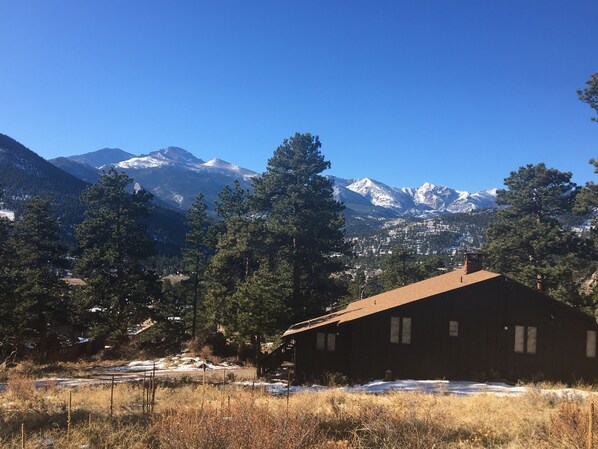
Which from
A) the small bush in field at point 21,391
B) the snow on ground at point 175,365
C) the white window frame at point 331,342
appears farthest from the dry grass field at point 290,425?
the snow on ground at point 175,365

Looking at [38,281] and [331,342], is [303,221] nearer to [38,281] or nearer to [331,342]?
[331,342]

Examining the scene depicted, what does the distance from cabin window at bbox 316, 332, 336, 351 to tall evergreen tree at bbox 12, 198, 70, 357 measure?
21235 millimetres

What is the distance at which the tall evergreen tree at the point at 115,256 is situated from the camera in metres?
37.7

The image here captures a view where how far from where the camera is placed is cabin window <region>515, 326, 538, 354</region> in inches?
870

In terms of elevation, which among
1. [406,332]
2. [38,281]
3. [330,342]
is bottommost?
[330,342]

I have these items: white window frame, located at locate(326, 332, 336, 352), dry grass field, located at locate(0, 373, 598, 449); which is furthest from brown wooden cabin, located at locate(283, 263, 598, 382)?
dry grass field, located at locate(0, 373, 598, 449)

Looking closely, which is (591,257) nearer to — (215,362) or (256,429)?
Answer: (215,362)

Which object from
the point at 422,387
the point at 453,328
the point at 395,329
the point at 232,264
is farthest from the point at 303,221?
the point at 422,387

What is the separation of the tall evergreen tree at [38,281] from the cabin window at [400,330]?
25034 millimetres

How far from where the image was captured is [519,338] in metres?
22.2

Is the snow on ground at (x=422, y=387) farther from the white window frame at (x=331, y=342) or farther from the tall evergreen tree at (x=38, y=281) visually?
the tall evergreen tree at (x=38, y=281)

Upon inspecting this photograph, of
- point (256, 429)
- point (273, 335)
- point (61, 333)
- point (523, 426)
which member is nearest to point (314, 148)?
point (273, 335)

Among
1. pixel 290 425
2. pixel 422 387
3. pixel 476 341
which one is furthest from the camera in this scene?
pixel 476 341

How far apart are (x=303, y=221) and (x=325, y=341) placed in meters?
12.3
